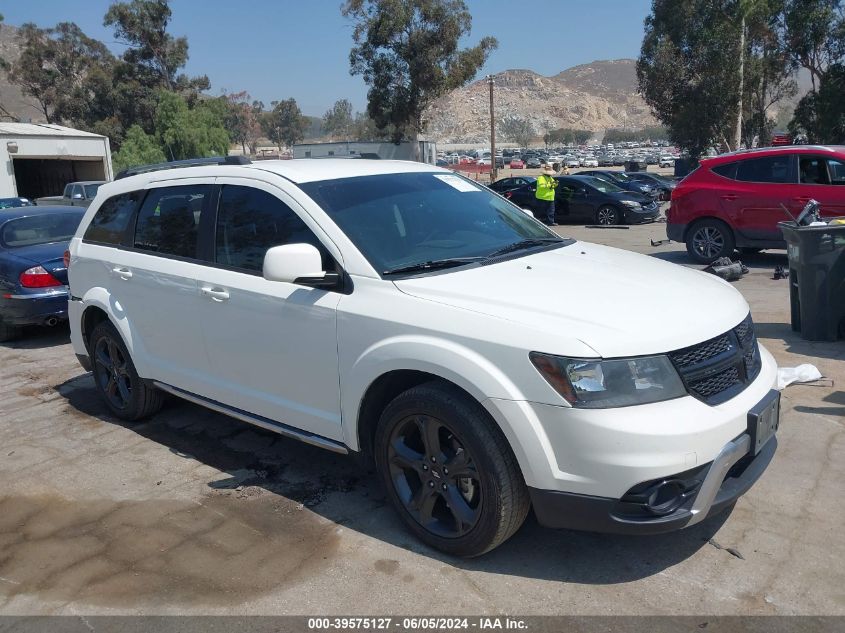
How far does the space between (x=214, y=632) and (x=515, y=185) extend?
815 inches

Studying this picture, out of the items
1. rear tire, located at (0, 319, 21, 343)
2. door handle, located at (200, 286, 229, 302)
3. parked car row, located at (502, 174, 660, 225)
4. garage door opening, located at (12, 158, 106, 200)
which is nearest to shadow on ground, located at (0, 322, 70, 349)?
rear tire, located at (0, 319, 21, 343)

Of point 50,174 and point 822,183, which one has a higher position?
point 50,174

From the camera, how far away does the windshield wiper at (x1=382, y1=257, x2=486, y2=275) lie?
3.74 meters

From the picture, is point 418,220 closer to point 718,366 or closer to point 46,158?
point 718,366

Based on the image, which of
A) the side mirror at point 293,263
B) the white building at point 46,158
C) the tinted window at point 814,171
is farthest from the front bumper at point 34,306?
the white building at point 46,158

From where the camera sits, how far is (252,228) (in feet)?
14.3

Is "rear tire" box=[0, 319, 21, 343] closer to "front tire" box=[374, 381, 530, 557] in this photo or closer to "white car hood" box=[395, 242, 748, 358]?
"front tire" box=[374, 381, 530, 557]

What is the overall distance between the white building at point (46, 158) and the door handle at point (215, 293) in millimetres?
30936

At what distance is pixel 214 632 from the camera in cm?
311

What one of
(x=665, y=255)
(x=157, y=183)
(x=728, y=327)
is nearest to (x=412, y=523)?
(x=728, y=327)

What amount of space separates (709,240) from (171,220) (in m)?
9.04

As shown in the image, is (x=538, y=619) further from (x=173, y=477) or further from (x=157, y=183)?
(x=157, y=183)

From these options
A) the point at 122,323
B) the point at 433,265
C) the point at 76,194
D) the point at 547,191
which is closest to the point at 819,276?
the point at 433,265

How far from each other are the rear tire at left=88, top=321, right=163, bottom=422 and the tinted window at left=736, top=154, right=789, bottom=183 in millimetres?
9080
